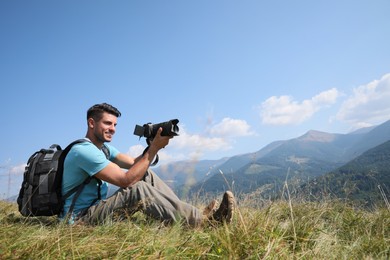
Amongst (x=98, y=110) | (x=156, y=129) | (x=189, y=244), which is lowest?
(x=189, y=244)

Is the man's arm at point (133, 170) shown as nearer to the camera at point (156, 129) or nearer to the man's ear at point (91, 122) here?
the camera at point (156, 129)

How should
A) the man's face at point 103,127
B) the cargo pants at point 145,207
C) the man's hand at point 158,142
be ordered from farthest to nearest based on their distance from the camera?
the man's face at point 103,127 → the man's hand at point 158,142 → the cargo pants at point 145,207

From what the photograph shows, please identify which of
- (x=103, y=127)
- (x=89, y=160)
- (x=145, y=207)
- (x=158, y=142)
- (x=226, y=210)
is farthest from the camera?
(x=103, y=127)

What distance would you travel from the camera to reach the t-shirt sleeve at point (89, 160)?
12.0 feet

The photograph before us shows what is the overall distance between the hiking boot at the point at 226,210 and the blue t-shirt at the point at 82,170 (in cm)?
163

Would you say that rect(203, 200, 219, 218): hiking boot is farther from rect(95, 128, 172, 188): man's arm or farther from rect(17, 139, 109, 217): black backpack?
rect(17, 139, 109, 217): black backpack

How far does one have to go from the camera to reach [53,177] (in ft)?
12.2

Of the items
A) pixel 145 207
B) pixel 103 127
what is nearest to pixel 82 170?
pixel 103 127

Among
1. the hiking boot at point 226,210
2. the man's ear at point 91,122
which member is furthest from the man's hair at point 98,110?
the hiking boot at point 226,210

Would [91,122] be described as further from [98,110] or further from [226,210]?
[226,210]

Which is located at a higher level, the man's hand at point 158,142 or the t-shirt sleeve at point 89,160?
the man's hand at point 158,142

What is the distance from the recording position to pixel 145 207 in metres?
3.53

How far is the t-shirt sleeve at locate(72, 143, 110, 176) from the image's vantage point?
3643 mm

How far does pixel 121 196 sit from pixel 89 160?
637 millimetres
